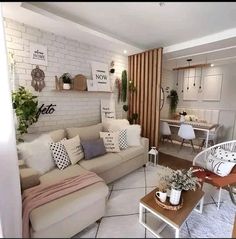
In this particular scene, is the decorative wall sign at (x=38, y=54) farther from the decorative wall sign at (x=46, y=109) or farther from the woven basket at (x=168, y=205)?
the woven basket at (x=168, y=205)

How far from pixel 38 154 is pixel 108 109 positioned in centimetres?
173

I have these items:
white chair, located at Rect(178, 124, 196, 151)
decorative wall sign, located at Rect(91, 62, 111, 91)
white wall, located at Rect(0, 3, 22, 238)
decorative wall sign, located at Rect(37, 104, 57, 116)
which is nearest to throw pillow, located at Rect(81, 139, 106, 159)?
decorative wall sign, located at Rect(37, 104, 57, 116)

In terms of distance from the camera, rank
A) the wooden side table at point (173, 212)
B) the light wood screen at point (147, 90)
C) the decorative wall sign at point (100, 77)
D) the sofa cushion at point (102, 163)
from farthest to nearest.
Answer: the light wood screen at point (147, 90) < the decorative wall sign at point (100, 77) < the sofa cushion at point (102, 163) < the wooden side table at point (173, 212)

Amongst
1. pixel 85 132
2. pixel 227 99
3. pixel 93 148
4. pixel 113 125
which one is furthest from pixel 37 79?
pixel 227 99

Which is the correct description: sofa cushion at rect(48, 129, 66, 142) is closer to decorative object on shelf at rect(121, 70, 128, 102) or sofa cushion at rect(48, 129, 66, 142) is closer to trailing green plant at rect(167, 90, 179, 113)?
decorative object on shelf at rect(121, 70, 128, 102)

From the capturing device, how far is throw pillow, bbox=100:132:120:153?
8.05ft

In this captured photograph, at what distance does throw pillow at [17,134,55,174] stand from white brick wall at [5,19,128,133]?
488 millimetres

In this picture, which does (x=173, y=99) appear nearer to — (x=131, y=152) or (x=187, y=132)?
(x=187, y=132)

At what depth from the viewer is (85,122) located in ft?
9.33

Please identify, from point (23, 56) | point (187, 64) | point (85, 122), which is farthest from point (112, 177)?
point (187, 64)

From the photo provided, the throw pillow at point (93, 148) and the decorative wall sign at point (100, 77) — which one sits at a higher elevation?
the decorative wall sign at point (100, 77)

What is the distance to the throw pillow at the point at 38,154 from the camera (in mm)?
1507

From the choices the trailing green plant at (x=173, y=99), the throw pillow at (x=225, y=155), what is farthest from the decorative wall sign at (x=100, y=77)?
the trailing green plant at (x=173, y=99)

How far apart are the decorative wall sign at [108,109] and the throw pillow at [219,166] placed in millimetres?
1880
